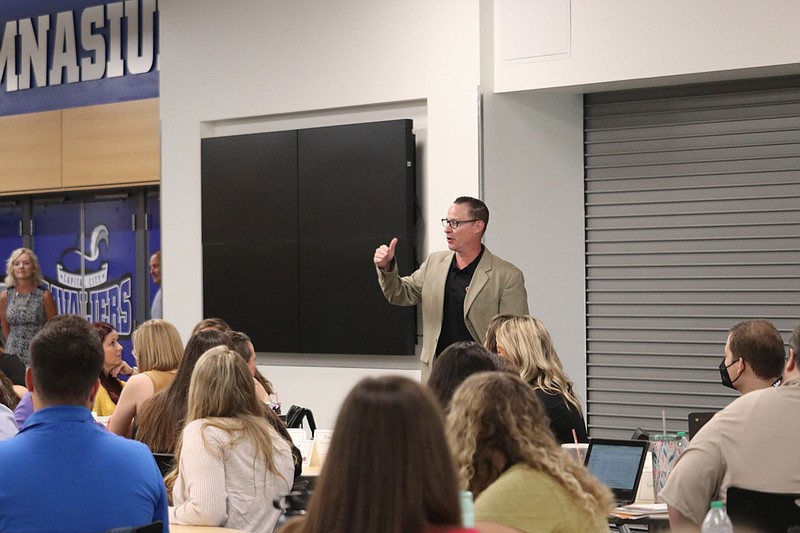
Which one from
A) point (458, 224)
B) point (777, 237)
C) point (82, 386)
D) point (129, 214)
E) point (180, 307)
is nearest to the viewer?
point (82, 386)

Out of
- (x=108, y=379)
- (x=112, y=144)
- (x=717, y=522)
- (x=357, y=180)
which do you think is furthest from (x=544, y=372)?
(x=112, y=144)

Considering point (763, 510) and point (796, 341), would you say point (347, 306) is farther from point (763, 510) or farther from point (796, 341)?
point (763, 510)

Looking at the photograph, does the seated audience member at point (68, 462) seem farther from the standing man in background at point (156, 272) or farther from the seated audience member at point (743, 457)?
the standing man in background at point (156, 272)

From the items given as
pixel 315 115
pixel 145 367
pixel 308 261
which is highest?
pixel 315 115

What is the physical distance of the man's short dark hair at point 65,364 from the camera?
275cm

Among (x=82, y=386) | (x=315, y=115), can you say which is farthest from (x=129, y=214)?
Answer: (x=82, y=386)

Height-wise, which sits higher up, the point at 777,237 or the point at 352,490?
the point at 777,237

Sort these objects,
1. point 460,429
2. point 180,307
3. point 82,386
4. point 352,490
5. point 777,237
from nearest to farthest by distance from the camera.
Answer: point 352,490
point 460,429
point 82,386
point 777,237
point 180,307

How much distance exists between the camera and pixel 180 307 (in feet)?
28.8

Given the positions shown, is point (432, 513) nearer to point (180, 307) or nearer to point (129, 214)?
point (180, 307)

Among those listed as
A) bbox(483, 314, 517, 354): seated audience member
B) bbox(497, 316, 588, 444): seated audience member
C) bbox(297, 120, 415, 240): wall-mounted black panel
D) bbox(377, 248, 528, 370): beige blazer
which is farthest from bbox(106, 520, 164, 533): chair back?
bbox(297, 120, 415, 240): wall-mounted black panel

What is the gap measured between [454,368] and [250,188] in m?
4.95

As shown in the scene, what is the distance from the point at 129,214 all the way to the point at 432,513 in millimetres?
8826

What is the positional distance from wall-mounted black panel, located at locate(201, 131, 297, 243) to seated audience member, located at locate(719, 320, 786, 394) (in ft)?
13.8
